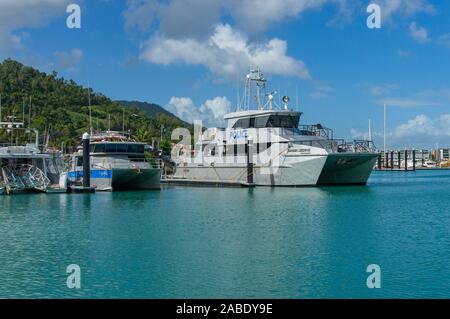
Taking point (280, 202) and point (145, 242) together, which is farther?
point (280, 202)

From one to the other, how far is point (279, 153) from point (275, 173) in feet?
7.50

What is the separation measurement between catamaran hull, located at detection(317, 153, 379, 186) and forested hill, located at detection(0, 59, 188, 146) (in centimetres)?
6721

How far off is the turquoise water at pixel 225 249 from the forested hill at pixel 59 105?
83.0 metres

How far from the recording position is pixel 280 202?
4022 cm

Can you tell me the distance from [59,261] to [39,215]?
13815 mm

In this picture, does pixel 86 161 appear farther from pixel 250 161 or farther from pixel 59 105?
pixel 59 105

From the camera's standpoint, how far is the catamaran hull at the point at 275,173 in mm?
53406

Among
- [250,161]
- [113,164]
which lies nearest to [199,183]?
[250,161]

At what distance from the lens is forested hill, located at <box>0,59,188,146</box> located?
122 meters
